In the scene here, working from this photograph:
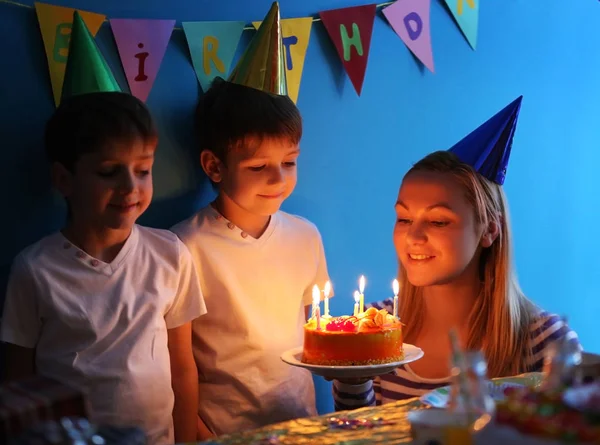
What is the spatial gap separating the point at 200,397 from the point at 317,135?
2.49 ft

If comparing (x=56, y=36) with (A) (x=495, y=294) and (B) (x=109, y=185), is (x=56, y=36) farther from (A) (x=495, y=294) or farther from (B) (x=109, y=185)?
(A) (x=495, y=294)

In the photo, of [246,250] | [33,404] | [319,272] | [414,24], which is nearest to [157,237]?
[246,250]

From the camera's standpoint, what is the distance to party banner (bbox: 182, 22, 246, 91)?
190 centimetres

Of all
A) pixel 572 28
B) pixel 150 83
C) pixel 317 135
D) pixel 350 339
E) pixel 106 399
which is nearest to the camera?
pixel 106 399

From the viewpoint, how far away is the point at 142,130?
162 centimetres

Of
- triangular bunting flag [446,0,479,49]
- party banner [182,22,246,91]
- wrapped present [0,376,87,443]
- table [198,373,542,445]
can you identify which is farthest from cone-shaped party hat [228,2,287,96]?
wrapped present [0,376,87,443]

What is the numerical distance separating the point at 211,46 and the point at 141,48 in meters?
0.18

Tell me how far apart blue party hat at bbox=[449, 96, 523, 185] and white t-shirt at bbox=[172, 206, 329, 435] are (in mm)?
523

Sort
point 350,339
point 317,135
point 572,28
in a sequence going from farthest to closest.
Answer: point 572,28, point 317,135, point 350,339

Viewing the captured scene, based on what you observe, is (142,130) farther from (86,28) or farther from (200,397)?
(200,397)

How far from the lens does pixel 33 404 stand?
99 cm

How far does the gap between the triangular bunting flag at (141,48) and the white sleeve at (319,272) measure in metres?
0.58

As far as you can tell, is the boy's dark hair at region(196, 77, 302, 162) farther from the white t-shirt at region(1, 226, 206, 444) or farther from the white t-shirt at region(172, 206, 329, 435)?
the white t-shirt at region(1, 226, 206, 444)

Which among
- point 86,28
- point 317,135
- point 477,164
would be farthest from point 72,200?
point 477,164
